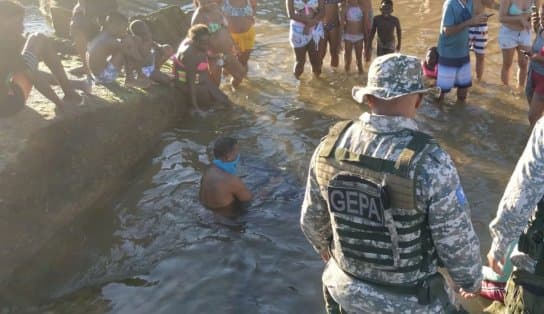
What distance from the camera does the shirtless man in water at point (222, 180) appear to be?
568cm

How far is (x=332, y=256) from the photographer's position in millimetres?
3086

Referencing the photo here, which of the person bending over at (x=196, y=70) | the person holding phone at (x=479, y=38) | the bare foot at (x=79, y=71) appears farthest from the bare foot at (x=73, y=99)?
the person holding phone at (x=479, y=38)

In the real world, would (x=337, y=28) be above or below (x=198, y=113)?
above

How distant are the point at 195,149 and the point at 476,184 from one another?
12.2ft

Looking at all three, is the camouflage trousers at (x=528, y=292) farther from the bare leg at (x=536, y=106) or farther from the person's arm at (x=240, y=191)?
the bare leg at (x=536, y=106)

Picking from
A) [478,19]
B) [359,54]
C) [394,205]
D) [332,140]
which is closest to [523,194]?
[394,205]

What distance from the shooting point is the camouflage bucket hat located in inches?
102

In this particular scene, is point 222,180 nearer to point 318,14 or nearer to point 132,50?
point 132,50

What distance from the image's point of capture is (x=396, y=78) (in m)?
2.59

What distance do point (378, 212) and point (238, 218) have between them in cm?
343

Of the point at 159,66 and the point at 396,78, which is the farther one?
the point at 159,66

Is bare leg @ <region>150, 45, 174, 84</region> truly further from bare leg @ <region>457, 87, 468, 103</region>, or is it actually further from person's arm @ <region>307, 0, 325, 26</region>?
bare leg @ <region>457, 87, 468, 103</region>

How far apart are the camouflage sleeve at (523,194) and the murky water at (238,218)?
7.17 feet

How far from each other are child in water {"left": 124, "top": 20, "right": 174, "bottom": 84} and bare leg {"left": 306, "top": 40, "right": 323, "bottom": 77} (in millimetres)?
2455
